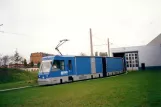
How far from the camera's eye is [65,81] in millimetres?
25922

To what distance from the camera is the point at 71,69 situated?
89.8 feet

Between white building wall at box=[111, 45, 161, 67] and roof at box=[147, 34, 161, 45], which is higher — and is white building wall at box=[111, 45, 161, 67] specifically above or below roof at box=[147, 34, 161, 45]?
below

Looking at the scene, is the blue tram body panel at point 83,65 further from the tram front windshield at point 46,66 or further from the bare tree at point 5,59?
the bare tree at point 5,59

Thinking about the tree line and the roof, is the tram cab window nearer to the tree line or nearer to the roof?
the roof

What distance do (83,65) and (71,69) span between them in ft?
10.7

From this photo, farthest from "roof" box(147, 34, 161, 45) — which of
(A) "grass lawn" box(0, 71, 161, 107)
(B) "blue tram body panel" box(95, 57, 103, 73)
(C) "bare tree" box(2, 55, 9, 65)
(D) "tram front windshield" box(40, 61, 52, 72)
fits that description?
(C) "bare tree" box(2, 55, 9, 65)

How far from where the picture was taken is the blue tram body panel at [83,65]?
95.1ft

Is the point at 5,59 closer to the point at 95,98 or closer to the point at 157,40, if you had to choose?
the point at 157,40

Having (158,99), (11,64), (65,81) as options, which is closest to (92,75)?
(65,81)

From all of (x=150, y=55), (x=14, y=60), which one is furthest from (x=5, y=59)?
(x=150, y=55)

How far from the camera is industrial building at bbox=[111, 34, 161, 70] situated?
57531mm

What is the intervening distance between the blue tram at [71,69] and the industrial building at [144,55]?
866 inches

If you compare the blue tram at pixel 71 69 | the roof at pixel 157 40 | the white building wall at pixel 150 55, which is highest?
the roof at pixel 157 40

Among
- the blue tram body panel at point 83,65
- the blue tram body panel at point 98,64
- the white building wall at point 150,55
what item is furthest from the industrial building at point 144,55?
the blue tram body panel at point 83,65
